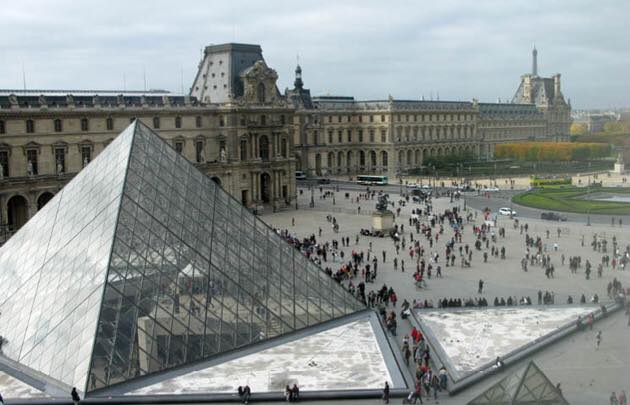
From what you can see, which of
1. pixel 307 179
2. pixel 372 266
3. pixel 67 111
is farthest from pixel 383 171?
pixel 372 266

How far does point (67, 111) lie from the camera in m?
40.5

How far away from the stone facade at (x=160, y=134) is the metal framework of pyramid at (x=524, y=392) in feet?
99.0

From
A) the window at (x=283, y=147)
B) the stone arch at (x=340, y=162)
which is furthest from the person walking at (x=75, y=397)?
the stone arch at (x=340, y=162)

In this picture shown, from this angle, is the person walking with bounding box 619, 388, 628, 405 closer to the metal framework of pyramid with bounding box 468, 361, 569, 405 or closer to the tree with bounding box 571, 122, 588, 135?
the metal framework of pyramid with bounding box 468, 361, 569, 405

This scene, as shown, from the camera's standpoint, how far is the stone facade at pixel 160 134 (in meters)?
38.5

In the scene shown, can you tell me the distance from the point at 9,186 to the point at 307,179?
110 ft

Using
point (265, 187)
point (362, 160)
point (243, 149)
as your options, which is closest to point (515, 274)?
point (243, 149)

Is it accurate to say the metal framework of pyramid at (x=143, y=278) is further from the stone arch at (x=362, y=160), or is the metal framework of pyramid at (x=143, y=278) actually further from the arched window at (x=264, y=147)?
the stone arch at (x=362, y=160)

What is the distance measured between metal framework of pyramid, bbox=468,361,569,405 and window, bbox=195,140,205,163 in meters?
36.5

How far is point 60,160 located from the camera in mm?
40500

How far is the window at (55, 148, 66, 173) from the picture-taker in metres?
40.3

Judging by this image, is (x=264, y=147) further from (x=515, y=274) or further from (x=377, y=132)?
(x=377, y=132)

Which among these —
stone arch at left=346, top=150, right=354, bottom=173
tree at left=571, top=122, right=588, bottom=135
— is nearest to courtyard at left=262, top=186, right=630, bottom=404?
stone arch at left=346, top=150, right=354, bottom=173

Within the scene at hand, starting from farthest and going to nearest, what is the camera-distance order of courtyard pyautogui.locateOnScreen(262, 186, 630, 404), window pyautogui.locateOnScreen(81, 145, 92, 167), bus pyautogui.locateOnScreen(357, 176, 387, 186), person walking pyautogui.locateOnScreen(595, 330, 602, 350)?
bus pyautogui.locateOnScreen(357, 176, 387, 186), window pyautogui.locateOnScreen(81, 145, 92, 167), person walking pyautogui.locateOnScreen(595, 330, 602, 350), courtyard pyautogui.locateOnScreen(262, 186, 630, 404)
